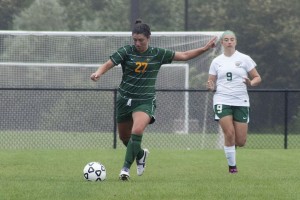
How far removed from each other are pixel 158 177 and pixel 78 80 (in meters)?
14.5

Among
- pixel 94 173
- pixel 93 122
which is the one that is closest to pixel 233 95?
pixel 94 173

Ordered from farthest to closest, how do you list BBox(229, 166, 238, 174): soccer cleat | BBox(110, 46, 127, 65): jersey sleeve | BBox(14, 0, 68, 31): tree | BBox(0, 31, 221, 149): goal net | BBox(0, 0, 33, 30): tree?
BBox(14, 0, 68, 31): tree < BBox(0, 0, 33, 30): tree < BBox(0, 31, 221, 149): goal net < BBox(229, 166, 238, 174): soccer cleat < BBox(110, 46, 127, 65): jersey sleeve

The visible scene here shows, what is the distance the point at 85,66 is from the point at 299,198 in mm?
16815

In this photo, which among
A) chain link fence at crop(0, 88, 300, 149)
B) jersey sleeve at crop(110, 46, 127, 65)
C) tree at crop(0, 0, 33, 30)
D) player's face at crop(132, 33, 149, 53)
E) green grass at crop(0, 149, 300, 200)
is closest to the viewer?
green grass at crop(0, 149, 300, 200)

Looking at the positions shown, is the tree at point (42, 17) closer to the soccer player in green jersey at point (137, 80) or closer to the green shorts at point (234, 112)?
the green shorts at point (234, 112)

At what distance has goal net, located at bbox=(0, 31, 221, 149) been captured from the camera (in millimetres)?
25781

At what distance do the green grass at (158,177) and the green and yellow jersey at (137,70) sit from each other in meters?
1.13

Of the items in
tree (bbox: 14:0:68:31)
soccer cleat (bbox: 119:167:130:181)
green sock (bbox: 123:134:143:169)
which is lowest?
soccer cleat (bbox: 119:167:130:181)

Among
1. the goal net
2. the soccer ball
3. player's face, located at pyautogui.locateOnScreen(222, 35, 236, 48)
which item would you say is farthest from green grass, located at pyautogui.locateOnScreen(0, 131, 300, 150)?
the soccer ball

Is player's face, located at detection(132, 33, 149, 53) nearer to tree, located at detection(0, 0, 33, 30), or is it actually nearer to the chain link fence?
the chain link fence

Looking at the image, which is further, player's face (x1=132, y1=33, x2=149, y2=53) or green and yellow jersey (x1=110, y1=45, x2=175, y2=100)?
green and yellow jersey (x1=110, y1=45, x2=175, y2=100)

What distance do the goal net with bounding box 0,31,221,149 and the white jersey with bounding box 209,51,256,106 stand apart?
10957 mm

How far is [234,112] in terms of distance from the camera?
13766 mm

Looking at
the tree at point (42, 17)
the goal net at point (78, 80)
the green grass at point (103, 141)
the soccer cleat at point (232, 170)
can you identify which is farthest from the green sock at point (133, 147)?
the tree at point (42, 17)
